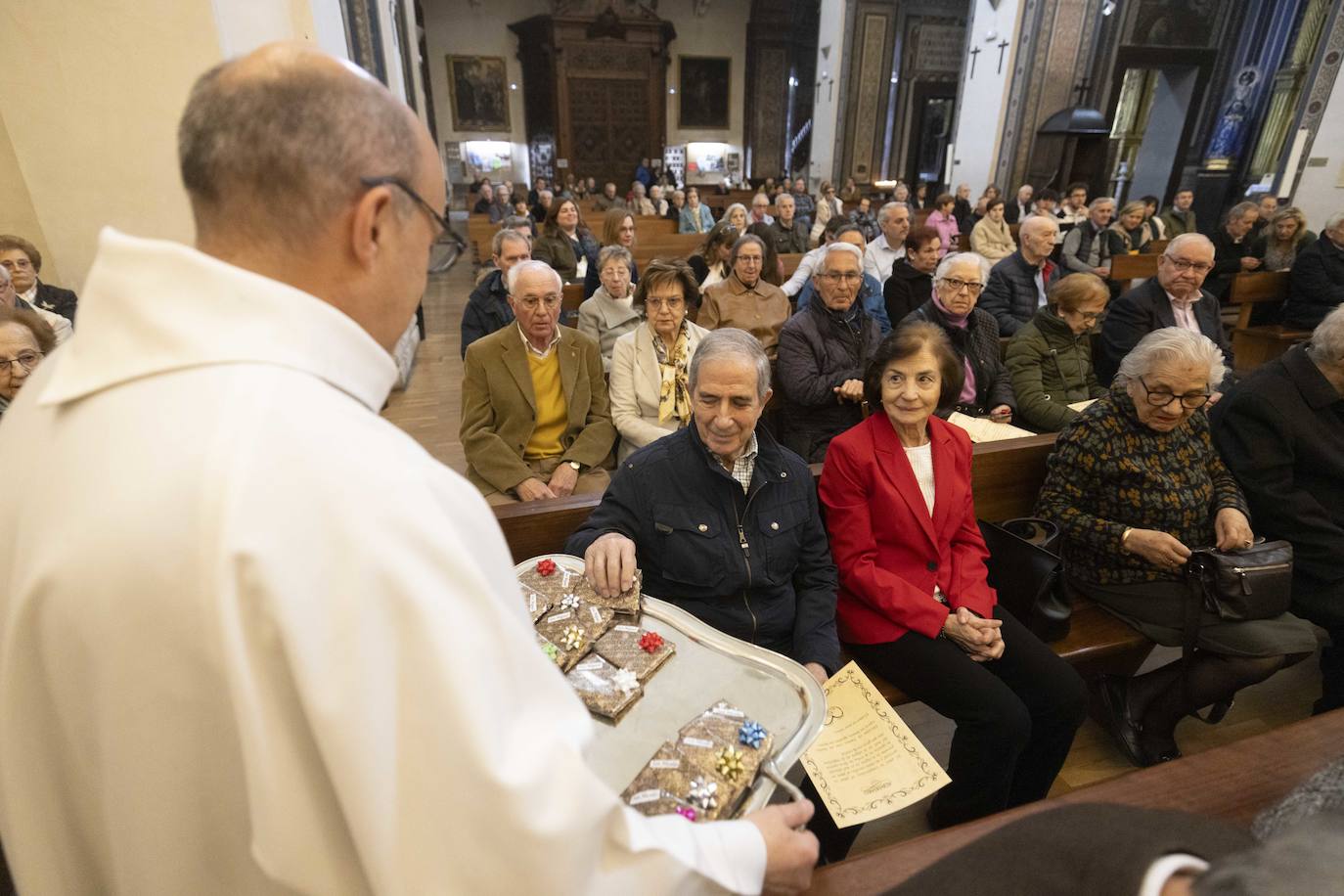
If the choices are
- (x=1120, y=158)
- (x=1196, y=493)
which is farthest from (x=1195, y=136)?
(x=1196, y=493)

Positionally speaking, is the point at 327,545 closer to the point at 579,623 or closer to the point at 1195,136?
the point at 579,623

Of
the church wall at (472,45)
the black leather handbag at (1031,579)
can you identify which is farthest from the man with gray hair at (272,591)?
the church wall at (472,45)

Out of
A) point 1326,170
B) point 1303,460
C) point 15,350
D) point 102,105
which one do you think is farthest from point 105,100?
point 1326,170

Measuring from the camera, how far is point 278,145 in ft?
2.28

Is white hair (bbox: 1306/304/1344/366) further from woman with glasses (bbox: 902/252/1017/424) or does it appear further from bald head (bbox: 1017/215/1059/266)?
bald head (bbox: 1017/215/1059/266)

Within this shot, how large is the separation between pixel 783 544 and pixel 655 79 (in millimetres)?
19043

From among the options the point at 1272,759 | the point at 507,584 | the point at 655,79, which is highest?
the point at 655,79

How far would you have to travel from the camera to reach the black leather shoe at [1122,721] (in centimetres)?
238

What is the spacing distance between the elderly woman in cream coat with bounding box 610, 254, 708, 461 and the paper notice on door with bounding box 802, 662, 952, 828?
1.82 meters

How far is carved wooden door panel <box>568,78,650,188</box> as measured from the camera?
1778 cm

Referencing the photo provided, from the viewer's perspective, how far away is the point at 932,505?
2064mm

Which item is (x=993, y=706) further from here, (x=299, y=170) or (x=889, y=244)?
(x=889, y=244)

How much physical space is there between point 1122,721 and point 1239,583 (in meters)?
0.69

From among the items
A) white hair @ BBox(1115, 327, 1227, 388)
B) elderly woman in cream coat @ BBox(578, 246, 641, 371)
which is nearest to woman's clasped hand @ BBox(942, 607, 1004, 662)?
white hair @ BBox(1115, 327, 1227, 388)
